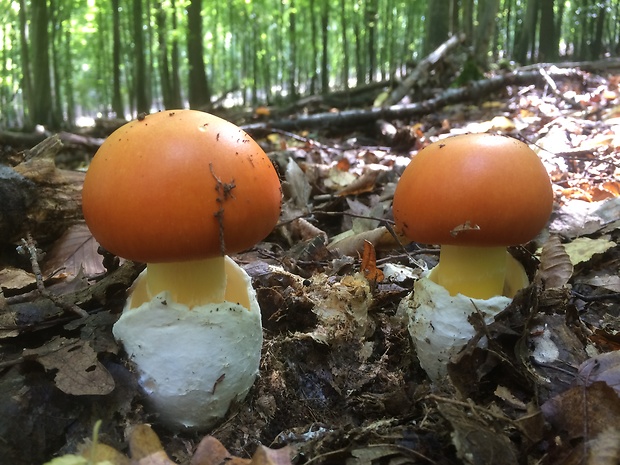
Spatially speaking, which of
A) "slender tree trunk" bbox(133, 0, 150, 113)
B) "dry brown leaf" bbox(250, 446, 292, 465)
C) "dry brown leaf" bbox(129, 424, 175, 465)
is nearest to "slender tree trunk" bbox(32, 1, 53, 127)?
"slender tree trunk" bbox(133, 0, 150, 113)

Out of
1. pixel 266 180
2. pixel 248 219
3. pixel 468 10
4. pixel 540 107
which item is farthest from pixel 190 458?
pixel 468 10

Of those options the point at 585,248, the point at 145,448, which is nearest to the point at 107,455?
the point at 145,448

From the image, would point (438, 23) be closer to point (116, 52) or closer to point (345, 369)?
point (116, 52)

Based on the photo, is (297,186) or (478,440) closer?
(478,440)

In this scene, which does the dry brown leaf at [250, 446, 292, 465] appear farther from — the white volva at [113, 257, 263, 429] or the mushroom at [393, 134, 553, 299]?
the mushroom at [393, 134, 553, 299]

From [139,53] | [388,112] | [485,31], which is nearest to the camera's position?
[388,112]

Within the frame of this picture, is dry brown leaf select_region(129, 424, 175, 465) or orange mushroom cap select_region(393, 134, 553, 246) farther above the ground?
orange mushroom cap select_region(393, 134, 553, 246)

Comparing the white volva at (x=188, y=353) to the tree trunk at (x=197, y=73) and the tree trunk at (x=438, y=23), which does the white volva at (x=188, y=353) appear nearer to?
the tree trunk at (x=438, y=23)
